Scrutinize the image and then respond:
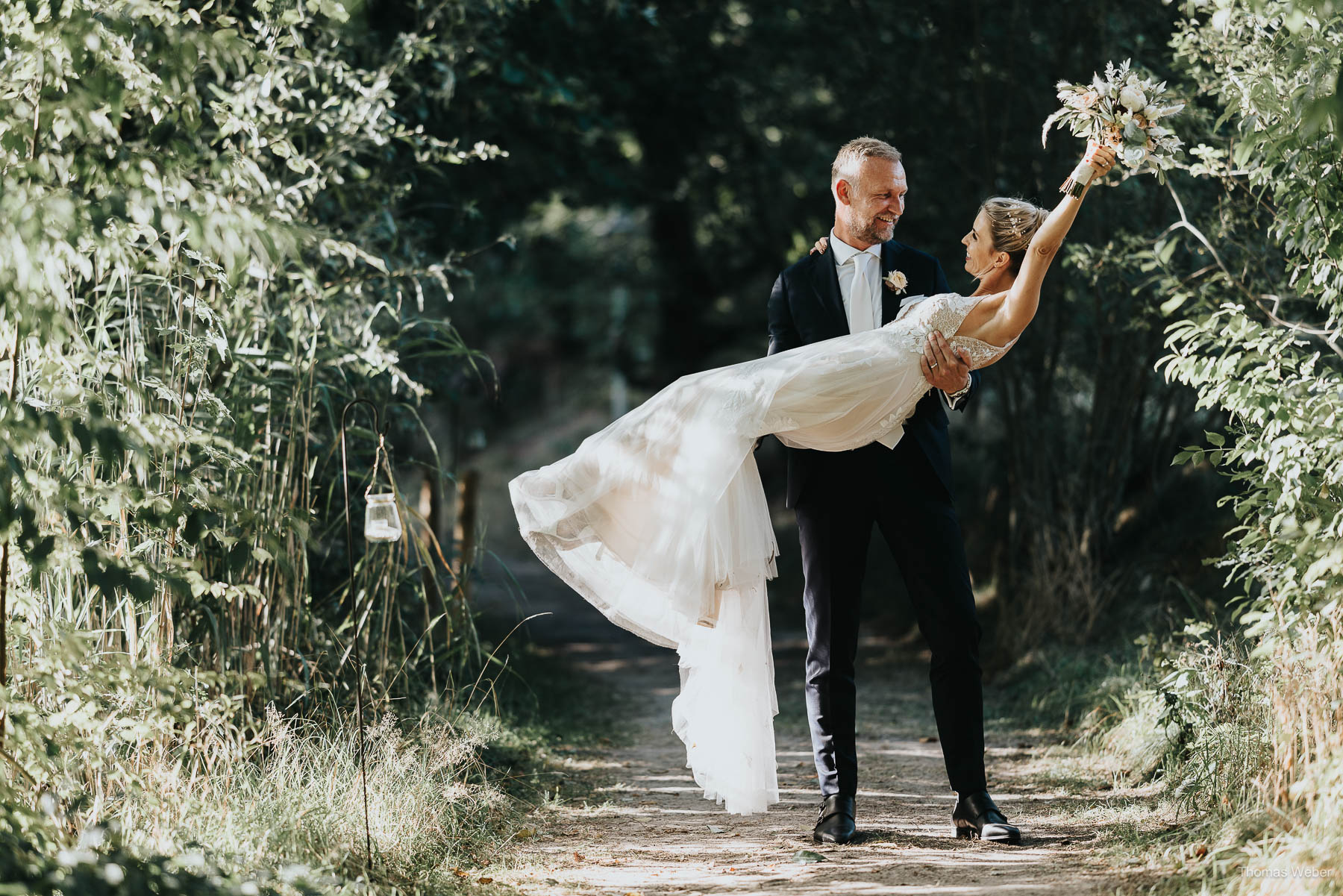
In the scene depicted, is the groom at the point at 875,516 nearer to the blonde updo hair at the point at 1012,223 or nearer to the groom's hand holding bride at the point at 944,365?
the groom's hand holding bride at the point at 944,365

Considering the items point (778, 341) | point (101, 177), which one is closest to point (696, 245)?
point (778, 341)

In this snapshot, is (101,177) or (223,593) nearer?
(101,177)

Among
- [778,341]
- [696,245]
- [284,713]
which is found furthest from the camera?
[696,245]

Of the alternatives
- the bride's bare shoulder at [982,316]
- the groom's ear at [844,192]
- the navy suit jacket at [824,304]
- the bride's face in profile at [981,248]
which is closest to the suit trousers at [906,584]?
the navy suit jacket at [824,304]

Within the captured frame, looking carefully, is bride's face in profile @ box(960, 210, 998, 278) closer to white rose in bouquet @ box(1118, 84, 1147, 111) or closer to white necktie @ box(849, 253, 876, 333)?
white necktie @ box(849, 253, 876, 333)

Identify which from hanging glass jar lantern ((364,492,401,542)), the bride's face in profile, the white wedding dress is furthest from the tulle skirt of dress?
hanging glass jar lantern ((364,492,401,542))

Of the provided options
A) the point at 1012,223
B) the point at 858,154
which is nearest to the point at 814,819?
the point at 1012,223

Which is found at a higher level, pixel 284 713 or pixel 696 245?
pixel 696 245

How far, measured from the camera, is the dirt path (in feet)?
12.1

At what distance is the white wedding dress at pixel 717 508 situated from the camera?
13.3 ft

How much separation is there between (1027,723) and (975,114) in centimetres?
391

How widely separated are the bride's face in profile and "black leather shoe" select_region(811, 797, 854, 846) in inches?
68.7

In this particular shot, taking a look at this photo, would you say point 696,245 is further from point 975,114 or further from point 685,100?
point 975,114

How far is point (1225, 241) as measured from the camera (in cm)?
573
